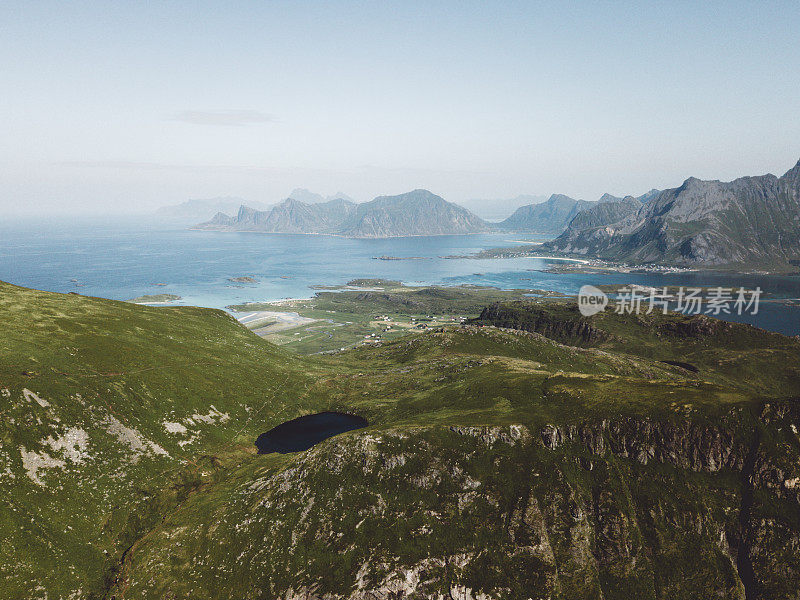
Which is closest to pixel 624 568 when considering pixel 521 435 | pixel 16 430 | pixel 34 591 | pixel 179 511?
pixel 521 435

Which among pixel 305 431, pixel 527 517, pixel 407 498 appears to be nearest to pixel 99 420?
pixel 305 431

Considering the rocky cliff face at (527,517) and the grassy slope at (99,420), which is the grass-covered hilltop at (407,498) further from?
the grassy slope at (99,420)

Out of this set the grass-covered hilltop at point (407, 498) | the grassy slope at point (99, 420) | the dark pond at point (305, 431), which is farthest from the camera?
the dark pond at point (305, 431)

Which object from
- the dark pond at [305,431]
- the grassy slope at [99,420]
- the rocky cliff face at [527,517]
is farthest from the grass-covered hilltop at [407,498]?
the dark pond at [305,431]

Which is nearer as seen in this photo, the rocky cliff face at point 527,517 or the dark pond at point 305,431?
the rocky cliff face at point 527,517

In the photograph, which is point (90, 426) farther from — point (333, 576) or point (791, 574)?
point (791, 574)

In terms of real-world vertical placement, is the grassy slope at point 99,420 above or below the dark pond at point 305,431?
above

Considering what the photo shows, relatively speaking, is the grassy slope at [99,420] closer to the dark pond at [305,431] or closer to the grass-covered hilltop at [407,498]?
the grass-covered hilltop at [407,498]

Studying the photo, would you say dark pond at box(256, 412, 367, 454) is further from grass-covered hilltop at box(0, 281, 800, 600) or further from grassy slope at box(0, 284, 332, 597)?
grass-covered hilltop at box(0, 281, 800, 600)

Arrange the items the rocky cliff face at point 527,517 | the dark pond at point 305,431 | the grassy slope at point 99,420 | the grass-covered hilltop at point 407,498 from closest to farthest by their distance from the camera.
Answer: the grassy slope at point 99,420
the grass-covered hilltop at point 407,498
the rocky cliff face at point 527,517
the dark pond at point 305,431

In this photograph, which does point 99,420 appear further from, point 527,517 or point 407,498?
point 527,517
